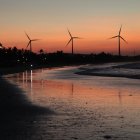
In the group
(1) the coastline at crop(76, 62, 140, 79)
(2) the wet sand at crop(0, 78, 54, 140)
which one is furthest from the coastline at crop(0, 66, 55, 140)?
(1) the coastline at crop(76, 62, 140, 79)

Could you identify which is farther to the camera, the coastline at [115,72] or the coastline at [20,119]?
the coastline at [115,72]

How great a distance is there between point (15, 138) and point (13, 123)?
3017mm

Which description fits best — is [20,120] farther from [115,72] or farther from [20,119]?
[115,72]

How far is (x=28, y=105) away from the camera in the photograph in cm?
2241

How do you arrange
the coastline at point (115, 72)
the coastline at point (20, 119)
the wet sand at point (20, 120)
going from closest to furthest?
the wet sand at point (20, 120), the coastline at point (20, 119), the coastline at point (115, 72)

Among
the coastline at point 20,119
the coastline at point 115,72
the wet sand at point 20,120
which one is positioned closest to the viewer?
the wet sand at point 20,120

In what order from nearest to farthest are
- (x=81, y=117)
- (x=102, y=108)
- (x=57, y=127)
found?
(x=57, y=127) < (x=81, y=117) < (x=102, y=108)

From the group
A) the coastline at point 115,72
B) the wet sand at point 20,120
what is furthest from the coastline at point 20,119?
the coastline at point 115,72

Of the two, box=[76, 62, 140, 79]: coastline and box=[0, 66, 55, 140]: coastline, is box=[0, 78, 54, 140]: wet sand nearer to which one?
box=[0, 66, 55, 140]: coastline

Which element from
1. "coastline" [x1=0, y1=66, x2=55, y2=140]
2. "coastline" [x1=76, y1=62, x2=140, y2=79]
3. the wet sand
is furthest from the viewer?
"coastline" [x1=76, y1=62, x2=140, y2=79]

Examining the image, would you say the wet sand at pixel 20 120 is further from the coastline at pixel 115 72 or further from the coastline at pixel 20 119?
the coastline at pixel 115 72

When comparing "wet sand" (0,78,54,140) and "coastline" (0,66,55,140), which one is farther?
"coastline" (0,66,55,140)

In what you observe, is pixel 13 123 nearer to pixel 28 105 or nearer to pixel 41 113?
pixel 41 113

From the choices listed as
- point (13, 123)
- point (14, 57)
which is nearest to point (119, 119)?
point (13, 123)
